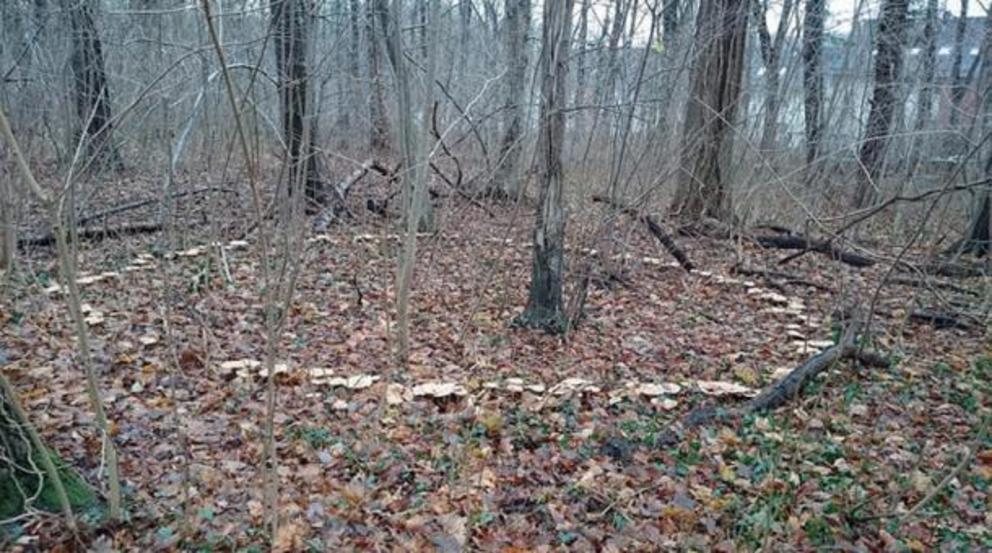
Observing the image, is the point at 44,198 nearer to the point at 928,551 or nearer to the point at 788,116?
the point at 928,551

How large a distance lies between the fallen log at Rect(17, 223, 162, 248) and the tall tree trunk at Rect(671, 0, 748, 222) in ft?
18.7

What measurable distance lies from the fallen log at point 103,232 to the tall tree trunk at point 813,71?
7.84 m

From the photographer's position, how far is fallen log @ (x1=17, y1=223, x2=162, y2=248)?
19.9ft

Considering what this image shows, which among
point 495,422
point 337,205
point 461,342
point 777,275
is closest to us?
point 495,422

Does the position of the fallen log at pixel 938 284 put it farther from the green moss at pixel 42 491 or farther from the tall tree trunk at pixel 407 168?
the green moss at pixel 42 491

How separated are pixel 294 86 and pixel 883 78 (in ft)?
31.5

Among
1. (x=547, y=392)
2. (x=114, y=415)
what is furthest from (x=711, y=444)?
(x=114, y=415)

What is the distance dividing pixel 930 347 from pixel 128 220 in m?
7.45

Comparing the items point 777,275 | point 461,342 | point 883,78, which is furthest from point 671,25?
point 883,78

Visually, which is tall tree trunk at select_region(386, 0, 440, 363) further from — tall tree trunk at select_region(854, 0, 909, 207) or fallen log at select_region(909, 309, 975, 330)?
tall tree trunk at select_region(854, 0, 909, 207)

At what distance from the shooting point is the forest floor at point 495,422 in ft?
8.90

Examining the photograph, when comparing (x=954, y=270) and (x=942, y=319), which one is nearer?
(x=942, y=319)

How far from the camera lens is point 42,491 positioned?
8.19 feet

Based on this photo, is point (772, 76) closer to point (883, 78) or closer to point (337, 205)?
point (883, 78)
